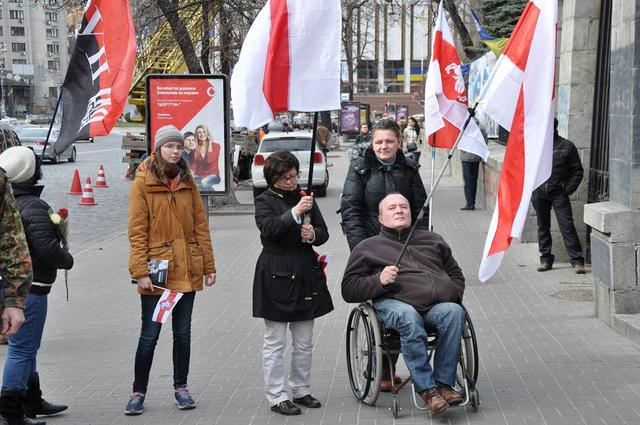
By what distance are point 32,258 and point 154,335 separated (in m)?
0.90

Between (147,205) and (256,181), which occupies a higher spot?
(147,205)

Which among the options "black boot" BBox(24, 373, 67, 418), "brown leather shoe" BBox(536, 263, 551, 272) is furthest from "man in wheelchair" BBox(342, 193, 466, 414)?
"brown leather shoe" BBox(536, 263, 551, 272)

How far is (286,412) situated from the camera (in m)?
6.11

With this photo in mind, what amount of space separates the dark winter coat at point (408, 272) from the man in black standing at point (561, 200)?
526 centimetres

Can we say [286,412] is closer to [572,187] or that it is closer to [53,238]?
[53,238]

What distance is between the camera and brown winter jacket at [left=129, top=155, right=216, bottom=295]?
6.09 metres

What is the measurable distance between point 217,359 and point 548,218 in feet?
18.2

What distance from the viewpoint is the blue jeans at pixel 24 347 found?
5594 millimetres

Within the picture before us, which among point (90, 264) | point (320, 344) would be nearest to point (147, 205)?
→ point (320, 344)

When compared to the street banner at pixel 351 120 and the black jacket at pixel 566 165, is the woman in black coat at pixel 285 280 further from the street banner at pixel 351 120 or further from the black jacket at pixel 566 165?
the street banner at pixel 351 120

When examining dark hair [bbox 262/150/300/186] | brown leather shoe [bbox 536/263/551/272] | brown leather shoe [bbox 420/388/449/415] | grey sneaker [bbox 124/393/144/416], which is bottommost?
brown leather shoe [bbox 536/263/551/272]

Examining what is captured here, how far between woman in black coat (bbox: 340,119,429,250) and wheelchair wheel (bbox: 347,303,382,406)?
56 cm

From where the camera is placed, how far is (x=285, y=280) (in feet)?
20.2

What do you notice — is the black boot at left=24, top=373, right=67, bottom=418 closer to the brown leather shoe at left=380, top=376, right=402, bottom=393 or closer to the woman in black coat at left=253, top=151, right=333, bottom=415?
the woman in black coat at left=253, top=151, right=333, bottom=415
